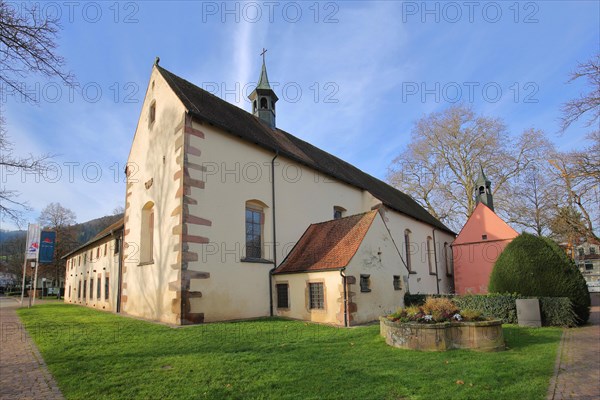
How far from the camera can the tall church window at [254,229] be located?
1623 cm

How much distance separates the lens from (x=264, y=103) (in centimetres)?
2328

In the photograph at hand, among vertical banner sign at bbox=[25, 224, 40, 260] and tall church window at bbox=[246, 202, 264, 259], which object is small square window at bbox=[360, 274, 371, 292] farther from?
vertical banner sign at bbox=[25, 224, 40, 260]

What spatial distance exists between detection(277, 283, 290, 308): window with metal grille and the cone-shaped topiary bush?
8.32 metres

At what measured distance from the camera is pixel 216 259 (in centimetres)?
1426

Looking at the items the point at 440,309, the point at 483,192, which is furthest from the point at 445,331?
the point at 483,192

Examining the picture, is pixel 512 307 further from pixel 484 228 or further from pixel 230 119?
pixel 484 228

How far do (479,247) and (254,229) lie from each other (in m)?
19.8

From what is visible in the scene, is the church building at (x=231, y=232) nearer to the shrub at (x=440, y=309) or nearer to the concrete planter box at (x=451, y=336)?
the shrub at (x=440, y=309)

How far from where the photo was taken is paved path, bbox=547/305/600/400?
614 centimetres

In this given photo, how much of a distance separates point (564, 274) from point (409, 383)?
37.3 feet

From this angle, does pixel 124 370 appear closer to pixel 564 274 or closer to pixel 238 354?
→ pixel 238 354

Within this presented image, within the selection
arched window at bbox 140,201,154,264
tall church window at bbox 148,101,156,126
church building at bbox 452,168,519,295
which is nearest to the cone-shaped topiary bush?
church building at bbox 452,168,519,295

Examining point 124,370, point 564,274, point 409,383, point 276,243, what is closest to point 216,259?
point 276,243

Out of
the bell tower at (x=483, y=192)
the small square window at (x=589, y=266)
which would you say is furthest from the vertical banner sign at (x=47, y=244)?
the small square window at (x=589, y=266)
